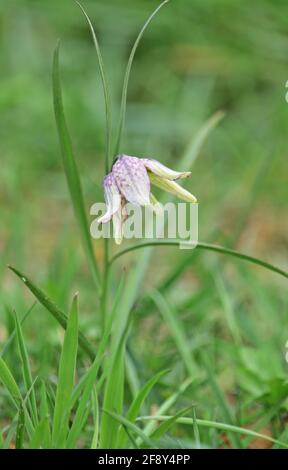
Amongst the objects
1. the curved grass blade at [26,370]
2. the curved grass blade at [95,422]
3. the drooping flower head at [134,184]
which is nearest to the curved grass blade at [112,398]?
the curved grass blade at [95,422]

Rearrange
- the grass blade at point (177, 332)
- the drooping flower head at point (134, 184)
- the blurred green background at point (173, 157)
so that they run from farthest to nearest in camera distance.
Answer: the blurred green background at point (173, 157) < the grass blade at point (177, 332) < the drooping flower head at point (134, 184)

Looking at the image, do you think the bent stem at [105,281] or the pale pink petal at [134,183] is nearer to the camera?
the pale pink petal at [134,183]

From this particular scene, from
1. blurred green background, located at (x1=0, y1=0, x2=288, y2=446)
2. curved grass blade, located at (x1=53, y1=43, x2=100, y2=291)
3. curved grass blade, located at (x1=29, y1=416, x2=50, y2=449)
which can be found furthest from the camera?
blurred green background, located at (x1=0, y1=0, x2=288, y2=446)

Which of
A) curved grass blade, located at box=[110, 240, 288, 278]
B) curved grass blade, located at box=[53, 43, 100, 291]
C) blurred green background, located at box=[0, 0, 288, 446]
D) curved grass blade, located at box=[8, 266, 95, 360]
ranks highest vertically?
blurred green background, located at box=[0, 0, 288, 446]

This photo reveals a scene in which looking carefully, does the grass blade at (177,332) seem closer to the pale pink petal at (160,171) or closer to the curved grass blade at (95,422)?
the curved grass blade at (95,422)

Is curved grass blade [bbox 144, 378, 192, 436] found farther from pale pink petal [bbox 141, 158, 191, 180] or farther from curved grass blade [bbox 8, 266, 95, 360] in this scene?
pale pink petal [bbox 141, 158, 191, 180]

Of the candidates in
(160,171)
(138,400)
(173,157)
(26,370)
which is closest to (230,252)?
(160,171)

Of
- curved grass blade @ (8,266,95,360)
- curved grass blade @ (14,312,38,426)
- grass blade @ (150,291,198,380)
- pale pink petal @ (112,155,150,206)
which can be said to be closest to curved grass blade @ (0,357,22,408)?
curved grass blade @ (14,312,38,426)

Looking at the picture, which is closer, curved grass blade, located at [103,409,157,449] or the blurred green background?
curved grass blade, located at [103,409,157,449]
